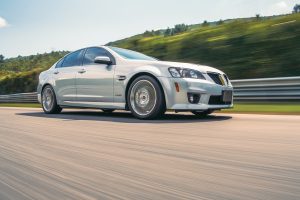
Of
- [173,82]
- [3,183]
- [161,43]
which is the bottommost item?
[3,183]

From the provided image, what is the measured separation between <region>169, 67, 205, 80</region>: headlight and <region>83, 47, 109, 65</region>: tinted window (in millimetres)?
1877

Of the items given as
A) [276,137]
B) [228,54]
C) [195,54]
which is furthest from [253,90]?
[276,137]

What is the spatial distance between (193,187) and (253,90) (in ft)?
27.6

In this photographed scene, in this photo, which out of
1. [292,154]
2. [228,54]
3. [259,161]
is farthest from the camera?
[228,54]

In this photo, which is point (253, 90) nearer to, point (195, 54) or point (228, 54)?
point (228, 54)

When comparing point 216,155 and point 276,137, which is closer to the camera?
point 216,155

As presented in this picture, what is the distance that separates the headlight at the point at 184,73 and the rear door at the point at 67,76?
2.59m

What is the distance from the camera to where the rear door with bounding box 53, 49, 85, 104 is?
8672 millimetres

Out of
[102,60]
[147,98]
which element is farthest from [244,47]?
[147,98]

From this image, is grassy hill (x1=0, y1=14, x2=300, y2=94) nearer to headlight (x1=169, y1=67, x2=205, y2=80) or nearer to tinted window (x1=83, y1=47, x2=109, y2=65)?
headlight (x1=169, y1=67, x2=205, y2=80)

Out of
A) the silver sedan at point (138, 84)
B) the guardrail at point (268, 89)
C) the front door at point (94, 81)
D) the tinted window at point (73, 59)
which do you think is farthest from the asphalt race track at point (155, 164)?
the guardrail at point (268, 89)

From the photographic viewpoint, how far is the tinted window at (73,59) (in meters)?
8.70

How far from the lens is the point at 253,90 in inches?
413

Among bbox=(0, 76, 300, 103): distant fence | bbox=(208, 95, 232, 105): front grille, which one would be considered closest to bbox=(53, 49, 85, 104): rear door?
bbox=(208, 95, 232, 105): front grille
